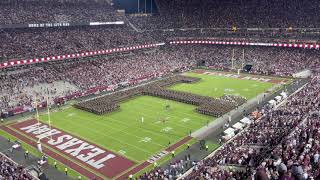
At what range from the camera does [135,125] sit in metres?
36.4

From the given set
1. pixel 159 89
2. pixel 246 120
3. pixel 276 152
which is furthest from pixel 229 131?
pixel 159 89

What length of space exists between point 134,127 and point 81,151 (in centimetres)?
754

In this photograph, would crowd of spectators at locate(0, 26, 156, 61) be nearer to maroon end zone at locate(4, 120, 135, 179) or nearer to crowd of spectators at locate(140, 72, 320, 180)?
maroon end zone at locate(4, 120, 135, 179)

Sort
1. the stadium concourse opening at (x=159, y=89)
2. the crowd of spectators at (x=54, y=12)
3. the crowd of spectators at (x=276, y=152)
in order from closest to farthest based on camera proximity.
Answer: the crowd of spectators at (x=276, y=152) → the stadium concourse opening at (x=159, y=89) → the crowd of spectators at (x=54, y=12)

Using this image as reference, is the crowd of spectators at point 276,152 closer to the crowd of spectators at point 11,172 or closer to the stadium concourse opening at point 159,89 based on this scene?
the stadium concourse opening at point 159,89

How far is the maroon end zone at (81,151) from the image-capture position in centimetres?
2692

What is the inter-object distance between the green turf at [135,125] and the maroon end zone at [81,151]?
97 centimetres

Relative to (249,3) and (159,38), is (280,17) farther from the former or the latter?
(159,38)

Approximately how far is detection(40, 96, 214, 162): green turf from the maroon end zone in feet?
3.19

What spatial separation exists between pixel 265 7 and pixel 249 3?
4.93 meters

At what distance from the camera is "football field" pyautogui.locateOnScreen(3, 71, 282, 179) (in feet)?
96.0

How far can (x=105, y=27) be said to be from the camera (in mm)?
79938

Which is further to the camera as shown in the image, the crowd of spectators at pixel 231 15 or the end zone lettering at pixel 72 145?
the crowd of spectators at pixel 231 15

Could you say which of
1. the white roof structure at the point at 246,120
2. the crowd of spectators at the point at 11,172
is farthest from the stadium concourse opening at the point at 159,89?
the white roof structure at the point at 246,120
